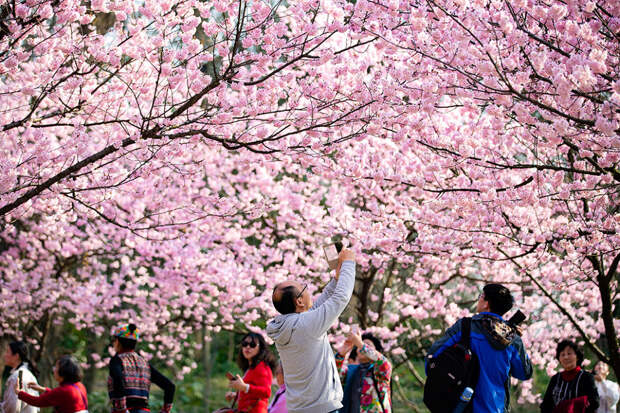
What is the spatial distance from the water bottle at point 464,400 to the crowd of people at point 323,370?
0.03 m

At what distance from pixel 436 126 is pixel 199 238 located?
5205 millimetres

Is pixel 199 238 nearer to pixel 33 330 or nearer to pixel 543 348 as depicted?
pixel 33 330

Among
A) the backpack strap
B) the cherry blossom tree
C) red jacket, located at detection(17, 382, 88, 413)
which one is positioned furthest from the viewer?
red jacket, located at detection(17, 382, 88, 413)

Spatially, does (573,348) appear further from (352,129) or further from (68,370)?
(68,370)

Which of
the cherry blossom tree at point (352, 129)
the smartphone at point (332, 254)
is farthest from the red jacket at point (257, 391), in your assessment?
the smartphone at point (332, 254)

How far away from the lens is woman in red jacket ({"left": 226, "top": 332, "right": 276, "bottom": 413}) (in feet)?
16.6

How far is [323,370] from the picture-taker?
358 centimetres

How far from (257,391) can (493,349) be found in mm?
2089

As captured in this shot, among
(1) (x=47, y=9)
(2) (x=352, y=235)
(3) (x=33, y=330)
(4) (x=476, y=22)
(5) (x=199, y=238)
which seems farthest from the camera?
(3) (x=33, y=330)

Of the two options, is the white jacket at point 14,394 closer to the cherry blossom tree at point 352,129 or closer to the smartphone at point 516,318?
the cherry blossom tree at point 352,129

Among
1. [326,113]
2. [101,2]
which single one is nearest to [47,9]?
[101,2]

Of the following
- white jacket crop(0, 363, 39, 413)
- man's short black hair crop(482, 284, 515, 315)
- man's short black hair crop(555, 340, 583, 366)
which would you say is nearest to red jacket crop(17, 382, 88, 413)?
white jacket crop(0, 363, 39, 413)

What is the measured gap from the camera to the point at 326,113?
5754mm

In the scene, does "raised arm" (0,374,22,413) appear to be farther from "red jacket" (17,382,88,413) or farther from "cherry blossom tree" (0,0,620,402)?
"cherry blossom tree" (0,0,620,402)
